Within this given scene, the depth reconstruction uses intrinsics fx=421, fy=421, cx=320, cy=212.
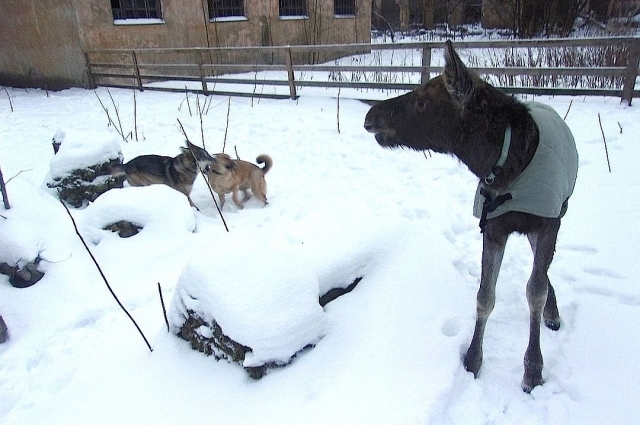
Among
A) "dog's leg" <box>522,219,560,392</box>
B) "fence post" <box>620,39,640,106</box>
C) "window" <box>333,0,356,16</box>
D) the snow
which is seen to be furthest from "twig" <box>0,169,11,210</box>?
"window" <box>333,0,356,16</box>

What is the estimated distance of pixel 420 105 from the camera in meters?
2.26

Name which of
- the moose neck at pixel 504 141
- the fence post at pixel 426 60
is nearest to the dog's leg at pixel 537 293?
the moose neck at pixel 504 141

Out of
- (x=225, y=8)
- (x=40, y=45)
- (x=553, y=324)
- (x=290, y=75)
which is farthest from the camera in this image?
(x=225, y=8)

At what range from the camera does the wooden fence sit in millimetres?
7727

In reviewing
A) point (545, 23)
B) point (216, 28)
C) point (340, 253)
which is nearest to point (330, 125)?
point (340, 253)

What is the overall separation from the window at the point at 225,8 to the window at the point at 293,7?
71.8 inches

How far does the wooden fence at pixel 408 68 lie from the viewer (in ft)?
25.3

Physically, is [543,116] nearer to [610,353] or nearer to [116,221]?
[610,353]

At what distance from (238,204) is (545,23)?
1852 cm

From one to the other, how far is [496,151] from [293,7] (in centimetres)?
1808

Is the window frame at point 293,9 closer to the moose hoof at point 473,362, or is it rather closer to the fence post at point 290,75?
the fence post at point 290,75

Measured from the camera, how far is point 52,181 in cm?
509

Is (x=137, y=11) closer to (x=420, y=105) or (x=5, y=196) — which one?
(x=5, y=196)

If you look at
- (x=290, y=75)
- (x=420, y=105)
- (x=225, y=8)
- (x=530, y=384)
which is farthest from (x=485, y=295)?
(x=225, y=8)
